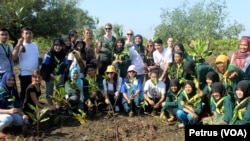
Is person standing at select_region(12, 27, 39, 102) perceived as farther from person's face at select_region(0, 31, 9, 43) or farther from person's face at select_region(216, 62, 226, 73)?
person's face at select_region(216, 62, 226, 73)

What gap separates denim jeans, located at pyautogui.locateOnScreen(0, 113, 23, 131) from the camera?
565 cm

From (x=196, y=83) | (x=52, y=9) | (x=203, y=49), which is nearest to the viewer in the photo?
(x=203, y=49)

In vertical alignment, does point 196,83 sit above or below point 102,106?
above

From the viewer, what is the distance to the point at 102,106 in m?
7.00

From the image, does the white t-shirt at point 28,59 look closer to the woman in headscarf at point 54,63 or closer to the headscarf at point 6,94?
the woman in headscarf at point 54,63

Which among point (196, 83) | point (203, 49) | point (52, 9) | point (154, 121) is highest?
point (52, 9)

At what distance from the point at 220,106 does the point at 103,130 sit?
74.1 inches

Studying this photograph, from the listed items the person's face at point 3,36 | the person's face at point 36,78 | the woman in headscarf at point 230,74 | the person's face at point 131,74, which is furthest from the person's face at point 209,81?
the person's face at point 3,36

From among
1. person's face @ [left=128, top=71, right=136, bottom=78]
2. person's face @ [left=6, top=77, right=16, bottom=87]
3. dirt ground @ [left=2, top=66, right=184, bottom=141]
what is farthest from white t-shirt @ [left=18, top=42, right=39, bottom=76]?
person's face @ [left=128, top=71, right=136, bottom=78]

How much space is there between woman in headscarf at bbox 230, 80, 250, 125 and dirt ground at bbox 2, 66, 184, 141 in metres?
0.95

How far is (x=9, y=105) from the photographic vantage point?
5828 millimetres

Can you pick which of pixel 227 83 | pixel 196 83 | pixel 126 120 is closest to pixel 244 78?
pixel 227 83

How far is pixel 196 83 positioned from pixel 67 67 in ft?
7.53

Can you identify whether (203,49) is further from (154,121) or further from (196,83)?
(154,121)
